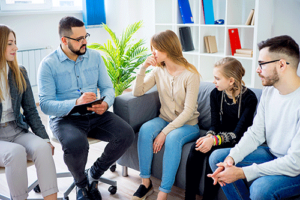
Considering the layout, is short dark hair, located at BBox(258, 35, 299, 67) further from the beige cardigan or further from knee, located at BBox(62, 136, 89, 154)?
knee, located at BBox(62, 136, 89, 154)

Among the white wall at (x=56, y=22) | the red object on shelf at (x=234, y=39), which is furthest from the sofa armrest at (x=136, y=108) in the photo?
the white wall at (x=56, y=22)

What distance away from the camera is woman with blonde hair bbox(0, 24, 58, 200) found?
5.10 ft

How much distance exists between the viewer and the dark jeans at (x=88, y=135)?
1.75 m

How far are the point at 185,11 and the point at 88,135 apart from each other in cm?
258

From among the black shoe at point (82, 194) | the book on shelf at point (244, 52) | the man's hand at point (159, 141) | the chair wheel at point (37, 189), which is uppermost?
the book on shelf at point (244, 52)

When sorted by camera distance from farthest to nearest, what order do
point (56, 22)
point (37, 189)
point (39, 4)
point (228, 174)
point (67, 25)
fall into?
point (56, 22) → point (39, 4) → point (37, 189) → point (67, 25) → point (228, 174)

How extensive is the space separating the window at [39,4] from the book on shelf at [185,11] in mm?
1711

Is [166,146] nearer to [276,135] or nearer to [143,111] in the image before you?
[143,111]

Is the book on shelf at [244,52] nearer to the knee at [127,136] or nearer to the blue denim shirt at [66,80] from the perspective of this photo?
the blue denim shirt at [66,80]

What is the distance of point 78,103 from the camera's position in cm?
187

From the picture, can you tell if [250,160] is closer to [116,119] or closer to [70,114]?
[116,119]

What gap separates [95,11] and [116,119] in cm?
309

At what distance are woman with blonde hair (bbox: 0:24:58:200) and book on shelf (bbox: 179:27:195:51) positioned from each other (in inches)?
102

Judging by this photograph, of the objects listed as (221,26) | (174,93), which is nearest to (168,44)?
(174,93)
